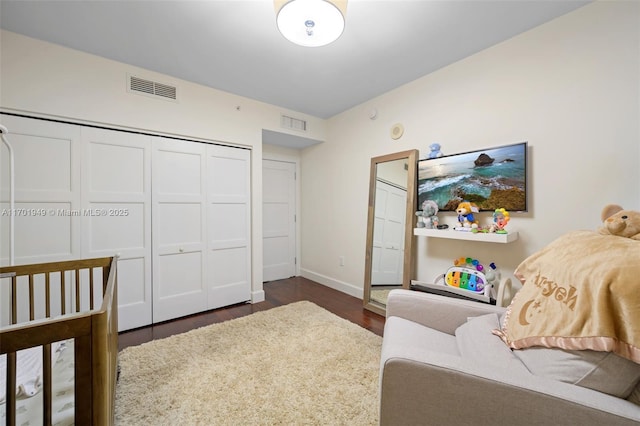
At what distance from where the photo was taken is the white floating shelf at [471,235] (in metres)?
1.84

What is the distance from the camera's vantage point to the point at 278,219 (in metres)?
4.05

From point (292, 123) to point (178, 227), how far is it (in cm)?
193

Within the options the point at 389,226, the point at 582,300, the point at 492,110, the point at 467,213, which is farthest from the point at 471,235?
the point at 582,300

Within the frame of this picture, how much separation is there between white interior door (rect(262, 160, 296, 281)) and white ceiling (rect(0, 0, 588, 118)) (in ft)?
5.15

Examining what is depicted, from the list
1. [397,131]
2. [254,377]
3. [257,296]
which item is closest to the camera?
[254,377]

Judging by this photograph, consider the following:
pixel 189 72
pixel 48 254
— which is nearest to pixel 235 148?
pixel 189 72

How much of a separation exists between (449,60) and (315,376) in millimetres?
2821

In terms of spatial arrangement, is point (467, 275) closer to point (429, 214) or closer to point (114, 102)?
point (429, 214)

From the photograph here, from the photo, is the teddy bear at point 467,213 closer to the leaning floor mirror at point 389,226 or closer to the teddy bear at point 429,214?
the teddy bear at point 429,214

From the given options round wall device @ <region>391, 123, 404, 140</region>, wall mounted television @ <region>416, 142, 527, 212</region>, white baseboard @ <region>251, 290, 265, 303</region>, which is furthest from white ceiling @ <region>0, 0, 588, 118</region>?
white baseboard @ <region>251, 290, 265, 303</region>

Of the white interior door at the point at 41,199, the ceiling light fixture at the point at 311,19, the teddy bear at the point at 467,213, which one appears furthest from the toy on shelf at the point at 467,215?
the white interior door at the point at 41,199

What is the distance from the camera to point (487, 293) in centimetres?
190

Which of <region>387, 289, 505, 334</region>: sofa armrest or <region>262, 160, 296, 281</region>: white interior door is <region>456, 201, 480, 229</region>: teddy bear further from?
<region>262, 160, 296, 281</region>: white interior door

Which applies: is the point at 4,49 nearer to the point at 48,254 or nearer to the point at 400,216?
the point at 48,254
